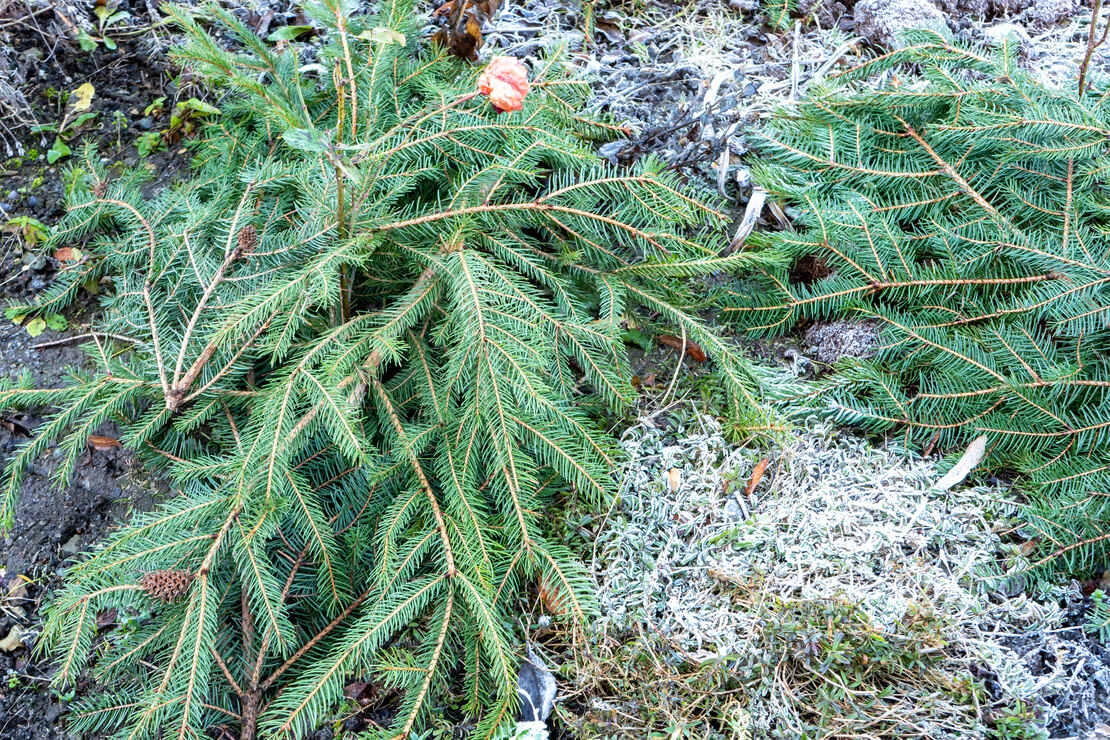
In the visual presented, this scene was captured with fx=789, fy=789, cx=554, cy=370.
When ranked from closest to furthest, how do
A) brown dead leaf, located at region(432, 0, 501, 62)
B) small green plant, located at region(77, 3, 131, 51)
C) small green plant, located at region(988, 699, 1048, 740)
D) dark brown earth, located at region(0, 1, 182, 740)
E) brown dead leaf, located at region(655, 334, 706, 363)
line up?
small green plant, located at region(988, 699, 1048, 740), dark brown earth, located at region(0, 1, 182, 740), brown dead leaf, located at region(655, 334, 706, 363), brown dead leaf, located at region(432, 0, 501, 62), small green plant, located at region(77, 3, 131, 51)

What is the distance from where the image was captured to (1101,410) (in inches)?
72.1

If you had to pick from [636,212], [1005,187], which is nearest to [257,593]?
[636,212]

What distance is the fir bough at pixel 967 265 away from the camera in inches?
73.3

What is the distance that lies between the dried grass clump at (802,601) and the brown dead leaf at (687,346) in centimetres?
22

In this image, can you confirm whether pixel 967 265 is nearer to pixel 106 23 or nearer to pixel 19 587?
pixel 19 587

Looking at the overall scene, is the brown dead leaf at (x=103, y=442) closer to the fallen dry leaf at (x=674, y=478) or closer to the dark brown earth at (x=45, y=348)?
the dark brown earth at (x=45, y=348)

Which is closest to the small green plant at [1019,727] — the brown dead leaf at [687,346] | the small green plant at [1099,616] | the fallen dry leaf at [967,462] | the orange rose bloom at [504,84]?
the small green plant at [1099,616]

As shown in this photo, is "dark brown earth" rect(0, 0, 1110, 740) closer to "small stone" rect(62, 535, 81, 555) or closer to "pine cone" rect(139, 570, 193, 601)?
"small stone" rect(62, 535, 81, 555)

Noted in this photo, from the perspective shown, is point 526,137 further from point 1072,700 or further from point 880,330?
point 1072,700

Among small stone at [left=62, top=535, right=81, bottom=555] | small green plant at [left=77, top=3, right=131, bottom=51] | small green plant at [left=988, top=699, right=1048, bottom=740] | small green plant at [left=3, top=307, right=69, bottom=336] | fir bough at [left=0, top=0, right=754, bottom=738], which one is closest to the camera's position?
small green plant at [left=988, top=699, right=1048, bottom=740]

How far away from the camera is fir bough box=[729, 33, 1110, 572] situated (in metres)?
1.86

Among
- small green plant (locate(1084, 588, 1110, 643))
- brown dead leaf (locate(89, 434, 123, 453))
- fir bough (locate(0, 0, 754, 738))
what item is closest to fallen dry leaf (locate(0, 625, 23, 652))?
fir bough (locate(0, 0, 754, 738))

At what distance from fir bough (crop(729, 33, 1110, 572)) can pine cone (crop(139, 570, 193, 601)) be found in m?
1.50

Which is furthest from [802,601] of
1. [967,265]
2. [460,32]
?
[460,32]
